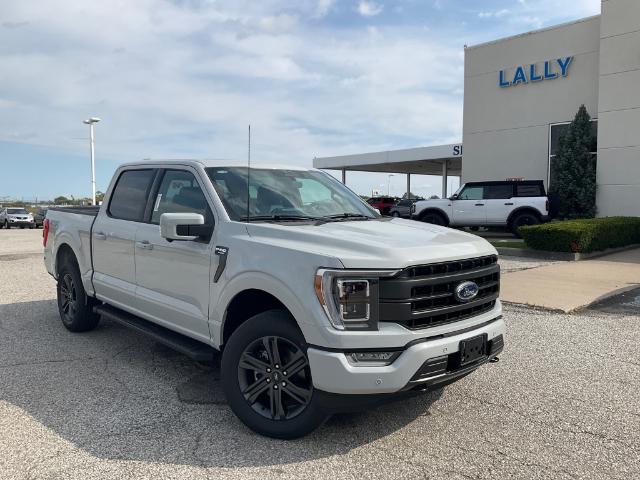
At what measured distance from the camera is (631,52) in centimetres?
1764

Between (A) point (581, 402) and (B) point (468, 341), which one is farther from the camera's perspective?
(A) point (581, 402)

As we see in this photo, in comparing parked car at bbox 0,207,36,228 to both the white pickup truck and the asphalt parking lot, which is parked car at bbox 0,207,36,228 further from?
the white pickup truck

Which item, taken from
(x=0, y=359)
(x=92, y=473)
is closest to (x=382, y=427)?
(x=92, y=473)

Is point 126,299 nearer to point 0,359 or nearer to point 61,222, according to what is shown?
point 0,359

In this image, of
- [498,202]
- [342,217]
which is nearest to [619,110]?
[498,202]

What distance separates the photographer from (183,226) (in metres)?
3.85

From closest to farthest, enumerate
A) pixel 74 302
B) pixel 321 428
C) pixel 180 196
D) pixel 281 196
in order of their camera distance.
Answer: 1. pixel 321 428
2. pixel 281 196
3. pixel 180 196
4. pixel 74 302

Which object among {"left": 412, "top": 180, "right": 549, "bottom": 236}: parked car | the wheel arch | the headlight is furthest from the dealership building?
the headlight

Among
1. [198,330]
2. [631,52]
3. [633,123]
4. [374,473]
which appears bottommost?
[374,473]

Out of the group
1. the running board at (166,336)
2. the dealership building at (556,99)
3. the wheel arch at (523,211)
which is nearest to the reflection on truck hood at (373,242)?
the running board at (166,336)

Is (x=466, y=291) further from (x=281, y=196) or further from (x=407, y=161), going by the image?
(x=407, y=161)

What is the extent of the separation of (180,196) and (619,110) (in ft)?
58.3

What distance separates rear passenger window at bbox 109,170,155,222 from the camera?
5.04 m

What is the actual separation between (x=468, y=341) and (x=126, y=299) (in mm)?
3173
